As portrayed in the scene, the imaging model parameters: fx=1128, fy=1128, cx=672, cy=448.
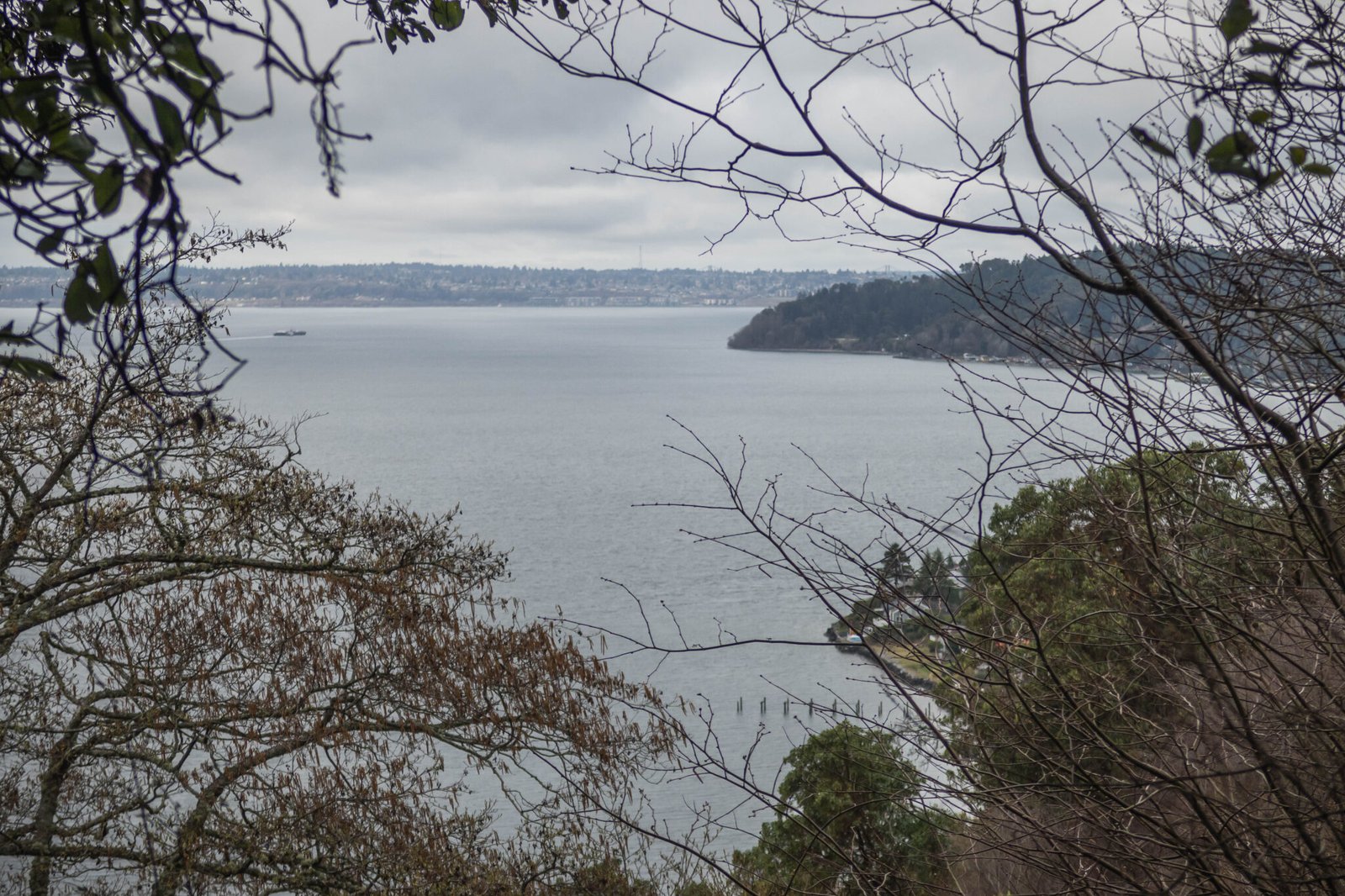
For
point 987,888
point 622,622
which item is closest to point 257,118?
point 987,888

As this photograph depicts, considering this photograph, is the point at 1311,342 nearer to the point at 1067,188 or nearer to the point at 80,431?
the point at 1067,188

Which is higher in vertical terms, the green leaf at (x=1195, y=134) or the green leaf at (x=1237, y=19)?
the green leaf at (x=1237, y=19)

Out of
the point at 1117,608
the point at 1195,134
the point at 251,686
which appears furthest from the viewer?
the point at 251,686

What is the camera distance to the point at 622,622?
2981cm

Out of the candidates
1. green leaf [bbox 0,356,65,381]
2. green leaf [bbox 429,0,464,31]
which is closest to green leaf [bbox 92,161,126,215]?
green leaf [bbox 0,356,65,381]

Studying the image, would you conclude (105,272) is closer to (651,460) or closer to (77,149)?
(77,149)

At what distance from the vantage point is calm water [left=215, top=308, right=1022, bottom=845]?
3066 centimetres

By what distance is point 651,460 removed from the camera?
194 feet

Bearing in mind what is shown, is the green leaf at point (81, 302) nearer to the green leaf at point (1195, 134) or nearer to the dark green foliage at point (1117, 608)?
the green leaf at point (1195, 134)

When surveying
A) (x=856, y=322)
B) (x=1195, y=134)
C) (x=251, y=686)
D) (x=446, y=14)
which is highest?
(x=446, y=14)

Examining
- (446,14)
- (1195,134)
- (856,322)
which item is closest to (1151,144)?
(1195,134)

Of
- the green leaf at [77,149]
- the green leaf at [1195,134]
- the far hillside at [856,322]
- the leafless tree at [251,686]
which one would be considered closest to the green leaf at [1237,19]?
the green leaf at [1195,134]

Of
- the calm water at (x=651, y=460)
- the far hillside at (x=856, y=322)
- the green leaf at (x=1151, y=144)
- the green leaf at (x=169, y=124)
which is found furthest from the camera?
the far hillside at (x=856, y=322)

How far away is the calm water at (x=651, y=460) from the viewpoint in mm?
30656
